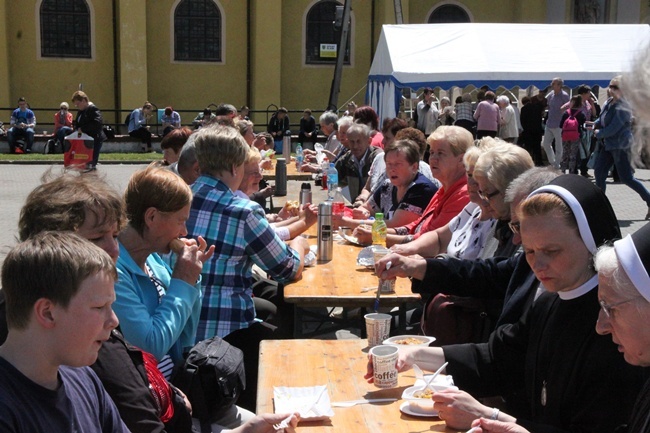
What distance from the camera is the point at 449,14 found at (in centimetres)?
2853

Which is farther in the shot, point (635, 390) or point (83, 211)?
point (83, 211)

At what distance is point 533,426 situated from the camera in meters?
2.43

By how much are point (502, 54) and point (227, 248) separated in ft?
35.3

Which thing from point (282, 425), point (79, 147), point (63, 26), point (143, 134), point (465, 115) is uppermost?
point (63, 26)

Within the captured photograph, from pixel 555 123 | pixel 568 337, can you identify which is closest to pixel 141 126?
pixel 555 123

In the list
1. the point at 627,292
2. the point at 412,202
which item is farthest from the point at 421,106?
the point at 627,292

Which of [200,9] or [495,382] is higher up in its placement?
[200,9]

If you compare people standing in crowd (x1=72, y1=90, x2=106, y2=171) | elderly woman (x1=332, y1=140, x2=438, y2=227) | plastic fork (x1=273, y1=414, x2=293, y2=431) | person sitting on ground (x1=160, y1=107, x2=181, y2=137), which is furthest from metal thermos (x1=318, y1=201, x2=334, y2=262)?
person sitting on ground (x1=160, y1=107, x2=181, y2=137)

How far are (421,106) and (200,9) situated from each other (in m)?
9.61

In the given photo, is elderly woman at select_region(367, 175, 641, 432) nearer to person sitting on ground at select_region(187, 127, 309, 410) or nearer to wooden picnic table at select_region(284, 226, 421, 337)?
wooden picnic table at select_region(284, 226, 421, 337)

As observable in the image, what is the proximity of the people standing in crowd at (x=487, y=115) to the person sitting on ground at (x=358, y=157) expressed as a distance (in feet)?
30.3

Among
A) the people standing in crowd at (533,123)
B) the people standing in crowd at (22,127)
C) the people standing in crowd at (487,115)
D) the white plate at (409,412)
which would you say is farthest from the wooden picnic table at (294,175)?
the people standing in crowd at (22,127)

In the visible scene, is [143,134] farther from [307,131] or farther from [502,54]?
[502,54]

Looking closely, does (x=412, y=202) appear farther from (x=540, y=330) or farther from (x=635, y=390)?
(x=635, y=390)
